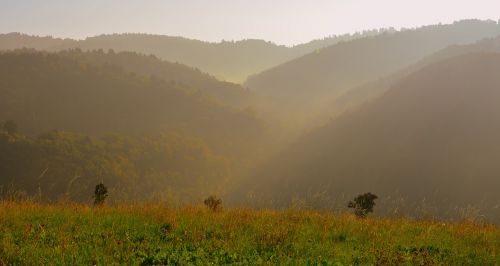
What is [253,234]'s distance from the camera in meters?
8.97

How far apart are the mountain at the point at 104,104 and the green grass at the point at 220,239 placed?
12496cm

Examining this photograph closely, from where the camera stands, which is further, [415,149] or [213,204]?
[415,149]

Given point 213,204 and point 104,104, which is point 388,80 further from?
point 213,204

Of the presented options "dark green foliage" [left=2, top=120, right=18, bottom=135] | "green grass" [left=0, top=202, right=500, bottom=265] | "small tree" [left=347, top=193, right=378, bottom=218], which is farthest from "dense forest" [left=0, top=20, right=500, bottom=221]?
"green grass" [left=0, top=202, right=500, bottom=265]

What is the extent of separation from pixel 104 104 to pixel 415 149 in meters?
89.5

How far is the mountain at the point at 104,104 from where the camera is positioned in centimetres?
13426

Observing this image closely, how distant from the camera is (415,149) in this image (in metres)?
106

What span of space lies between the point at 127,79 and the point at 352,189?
8951 cm

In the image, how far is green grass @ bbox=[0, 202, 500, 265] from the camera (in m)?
7.34

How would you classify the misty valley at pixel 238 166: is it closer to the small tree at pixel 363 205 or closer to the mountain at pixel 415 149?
the small tree at pixel 363 205

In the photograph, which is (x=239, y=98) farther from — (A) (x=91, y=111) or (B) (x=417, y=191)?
(B) (x=417, y=191)

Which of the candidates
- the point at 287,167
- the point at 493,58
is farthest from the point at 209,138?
the point at 493,58

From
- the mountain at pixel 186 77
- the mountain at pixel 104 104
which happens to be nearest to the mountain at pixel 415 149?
the mountain at pixel 104 104

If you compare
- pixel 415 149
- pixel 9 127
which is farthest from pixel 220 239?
pixel 9 127
